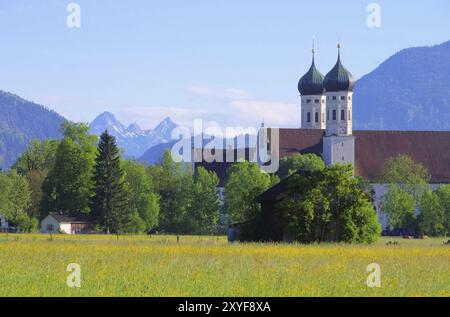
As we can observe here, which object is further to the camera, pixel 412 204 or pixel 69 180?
pixel 412 204

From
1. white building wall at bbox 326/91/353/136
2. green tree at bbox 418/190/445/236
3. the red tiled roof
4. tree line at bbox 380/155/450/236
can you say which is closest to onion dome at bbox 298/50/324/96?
white building wall at bbox 326/91/353/136

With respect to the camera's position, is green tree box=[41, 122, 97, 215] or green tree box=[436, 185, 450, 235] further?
green tree box=[436, 185, 450, 235]

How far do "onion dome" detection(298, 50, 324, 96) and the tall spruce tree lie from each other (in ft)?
193

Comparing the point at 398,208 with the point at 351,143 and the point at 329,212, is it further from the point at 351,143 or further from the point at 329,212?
the point at 329,212

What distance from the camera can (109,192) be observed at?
9794 centimetres

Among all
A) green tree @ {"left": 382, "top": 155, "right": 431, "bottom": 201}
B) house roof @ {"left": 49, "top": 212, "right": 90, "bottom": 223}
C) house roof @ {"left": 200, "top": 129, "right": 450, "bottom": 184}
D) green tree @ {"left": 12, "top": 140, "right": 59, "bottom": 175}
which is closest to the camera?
house roof @ {"left": 49, "top": 212, "right": 90, "bottom": 223}

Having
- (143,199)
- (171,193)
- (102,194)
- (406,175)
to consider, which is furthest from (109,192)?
(406,175)

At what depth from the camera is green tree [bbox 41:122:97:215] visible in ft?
324

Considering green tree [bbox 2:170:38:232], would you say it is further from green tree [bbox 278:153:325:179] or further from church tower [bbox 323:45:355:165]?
church tower [bbox 323:45:355:165]

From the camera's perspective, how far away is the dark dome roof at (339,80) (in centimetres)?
14475

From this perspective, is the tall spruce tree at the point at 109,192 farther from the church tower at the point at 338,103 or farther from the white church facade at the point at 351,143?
the church tower at the point at 338,103

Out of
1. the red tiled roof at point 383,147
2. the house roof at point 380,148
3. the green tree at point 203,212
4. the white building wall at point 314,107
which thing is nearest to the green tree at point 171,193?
the green tree at point 203,212

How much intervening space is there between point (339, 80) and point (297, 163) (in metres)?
25.4
